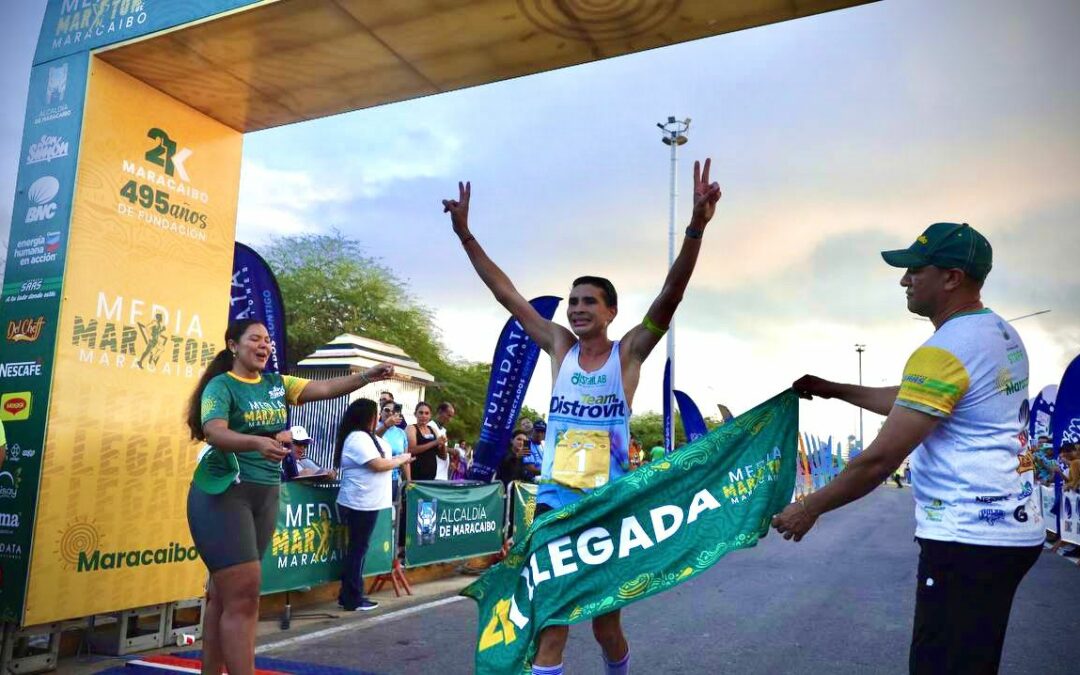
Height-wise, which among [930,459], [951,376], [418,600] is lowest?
[418,600]

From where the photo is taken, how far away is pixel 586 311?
403cm

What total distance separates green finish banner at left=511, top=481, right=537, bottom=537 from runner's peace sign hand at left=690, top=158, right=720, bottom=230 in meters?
8.49

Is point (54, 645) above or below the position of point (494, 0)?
below

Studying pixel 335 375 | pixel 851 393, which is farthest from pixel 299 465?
pixel 335 375

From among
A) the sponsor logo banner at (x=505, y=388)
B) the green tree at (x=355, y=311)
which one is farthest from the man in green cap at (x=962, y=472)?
the green tree at (x=355, y=311)

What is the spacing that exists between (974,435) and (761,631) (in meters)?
4.78

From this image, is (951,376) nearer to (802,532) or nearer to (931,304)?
(931,304)

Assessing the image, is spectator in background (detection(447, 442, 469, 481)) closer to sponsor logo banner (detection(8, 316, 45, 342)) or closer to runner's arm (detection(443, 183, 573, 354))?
sponsor logo banner (detection(8, 316, 45, 342))

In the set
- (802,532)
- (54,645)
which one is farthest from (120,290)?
→ (802,532)

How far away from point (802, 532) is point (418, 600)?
20.8ft

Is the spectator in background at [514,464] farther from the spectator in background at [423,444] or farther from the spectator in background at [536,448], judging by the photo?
the spectator in background at [423,444]

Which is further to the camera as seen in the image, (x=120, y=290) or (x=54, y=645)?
(x=120, y=290)

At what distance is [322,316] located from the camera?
124ft

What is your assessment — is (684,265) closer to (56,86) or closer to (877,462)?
(877,462)
